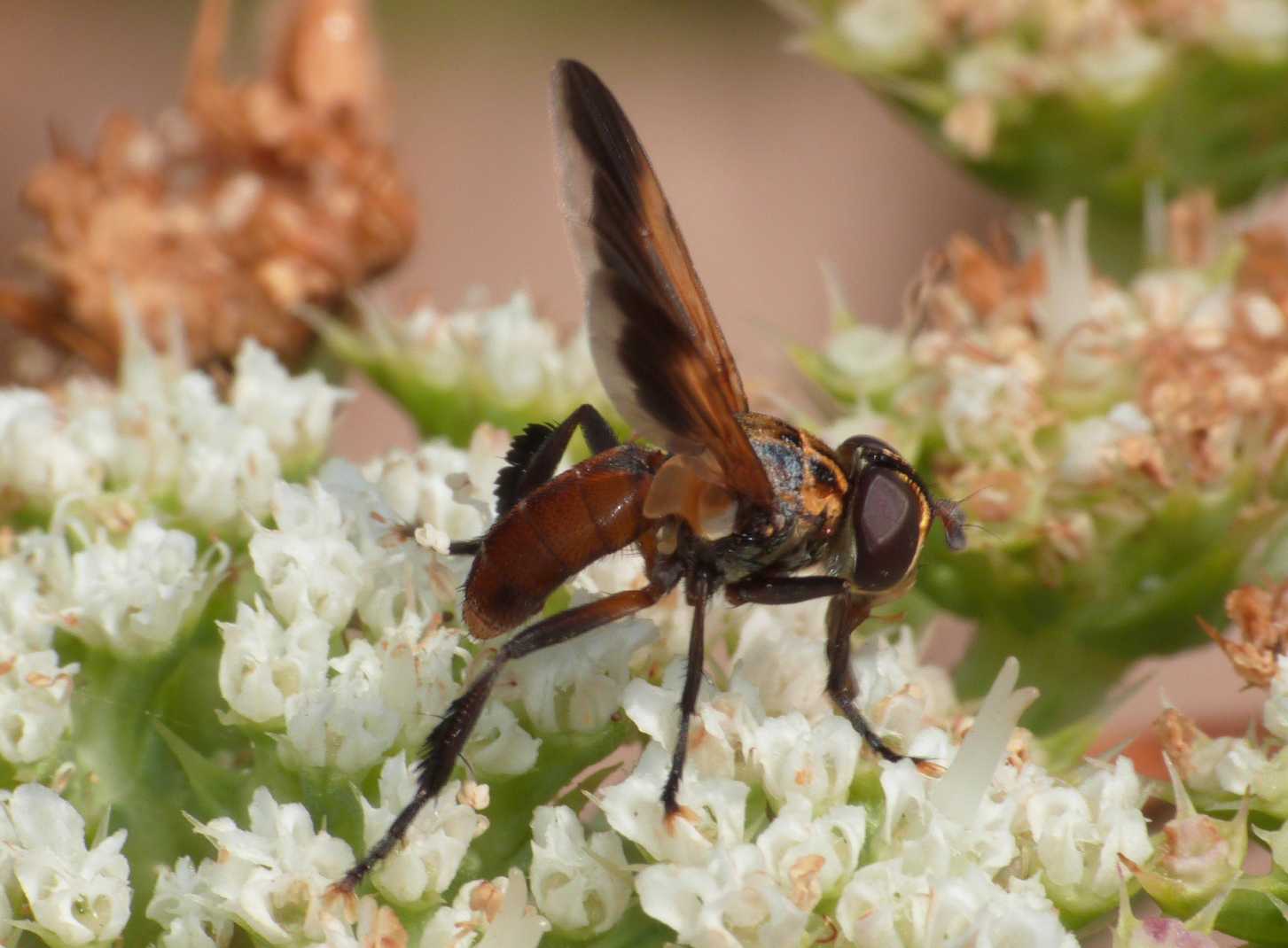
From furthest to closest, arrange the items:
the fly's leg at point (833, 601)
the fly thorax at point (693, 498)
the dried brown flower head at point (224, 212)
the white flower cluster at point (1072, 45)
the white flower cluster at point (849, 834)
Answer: the dried brown flower head at point (224, 212), the white flower cluster at point (1072, 45), the fly's leg at point (833, 601), the fly thorax at point (693, 498), the white flower cluster at point (849, 834)

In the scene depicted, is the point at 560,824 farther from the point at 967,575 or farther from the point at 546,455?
the point at 967,575

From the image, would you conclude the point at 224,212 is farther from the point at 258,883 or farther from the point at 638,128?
the point at 638,128

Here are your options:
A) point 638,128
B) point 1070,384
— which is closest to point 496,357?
point 1070,384

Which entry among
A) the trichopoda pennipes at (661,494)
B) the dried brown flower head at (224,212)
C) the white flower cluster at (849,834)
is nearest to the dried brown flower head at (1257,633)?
the white flower cluster at (849,834)

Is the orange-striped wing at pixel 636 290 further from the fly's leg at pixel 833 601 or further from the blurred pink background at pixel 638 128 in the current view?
the blurred pink background at pixel 638 128

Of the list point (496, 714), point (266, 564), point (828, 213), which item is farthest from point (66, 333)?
point (828, 213)

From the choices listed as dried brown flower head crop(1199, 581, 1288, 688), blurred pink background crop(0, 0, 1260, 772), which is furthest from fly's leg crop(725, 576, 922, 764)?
blurred pink background crop(0, 0, 1260, 772)

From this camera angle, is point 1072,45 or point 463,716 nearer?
point 463,716
